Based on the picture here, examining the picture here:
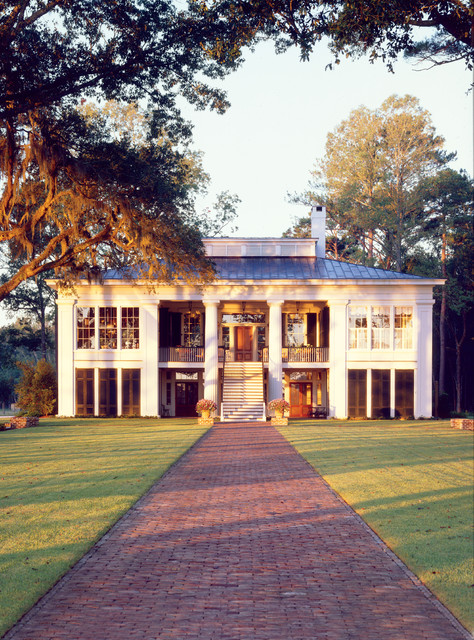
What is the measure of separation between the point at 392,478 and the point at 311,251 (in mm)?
23942

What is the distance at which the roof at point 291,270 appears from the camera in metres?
32.5

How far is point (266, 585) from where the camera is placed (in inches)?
253

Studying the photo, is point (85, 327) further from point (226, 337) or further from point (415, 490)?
point (415, 490)

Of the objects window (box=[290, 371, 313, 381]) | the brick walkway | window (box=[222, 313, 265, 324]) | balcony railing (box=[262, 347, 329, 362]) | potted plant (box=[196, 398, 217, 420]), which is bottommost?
potted plant (box=[196, 398, 217, 420])

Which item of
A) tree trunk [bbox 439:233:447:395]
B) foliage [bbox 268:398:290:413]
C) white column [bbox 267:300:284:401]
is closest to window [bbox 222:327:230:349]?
white column [bbox 267:300:284:401]

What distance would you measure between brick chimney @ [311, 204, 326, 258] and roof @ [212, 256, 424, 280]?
1158 mm

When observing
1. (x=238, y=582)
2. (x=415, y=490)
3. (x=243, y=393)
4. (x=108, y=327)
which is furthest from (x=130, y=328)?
(x=238, y=582)

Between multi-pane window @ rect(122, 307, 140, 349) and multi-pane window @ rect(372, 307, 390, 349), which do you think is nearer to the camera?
multi-pane window @ rect(372, 307, 390, 349)

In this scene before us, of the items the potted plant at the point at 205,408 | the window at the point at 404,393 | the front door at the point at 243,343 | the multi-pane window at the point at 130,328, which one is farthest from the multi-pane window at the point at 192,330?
the window at the point at 404,393

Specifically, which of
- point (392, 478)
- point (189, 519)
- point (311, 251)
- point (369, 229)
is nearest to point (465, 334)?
point (369, 229)

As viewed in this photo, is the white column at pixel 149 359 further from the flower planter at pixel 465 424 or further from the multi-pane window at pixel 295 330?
the flower planter at pixel 465 424

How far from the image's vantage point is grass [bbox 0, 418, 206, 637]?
22.0 feet

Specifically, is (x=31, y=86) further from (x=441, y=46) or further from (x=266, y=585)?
(x=266, y=585)

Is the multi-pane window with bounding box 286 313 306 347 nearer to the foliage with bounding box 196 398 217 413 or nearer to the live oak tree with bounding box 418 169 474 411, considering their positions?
the foliage with bounding box 196 398 217 413
